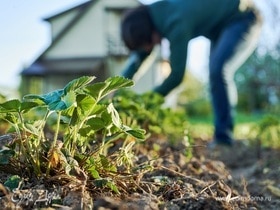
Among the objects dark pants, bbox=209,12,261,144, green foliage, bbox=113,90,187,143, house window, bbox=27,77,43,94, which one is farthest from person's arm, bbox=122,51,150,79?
house window, bbox=27,77,43,94

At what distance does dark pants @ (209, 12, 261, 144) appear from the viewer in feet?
10.9

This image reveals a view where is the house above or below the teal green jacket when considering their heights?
below

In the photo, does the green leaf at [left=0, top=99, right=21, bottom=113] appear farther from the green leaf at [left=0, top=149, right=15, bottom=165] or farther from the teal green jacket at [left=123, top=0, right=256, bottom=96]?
the teal green jacket at [left=123, top=0, right=256, bottom=96]

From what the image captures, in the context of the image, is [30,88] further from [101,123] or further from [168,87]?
[101,123]

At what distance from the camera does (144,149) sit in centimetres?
195

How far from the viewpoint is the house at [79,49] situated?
15547 mm

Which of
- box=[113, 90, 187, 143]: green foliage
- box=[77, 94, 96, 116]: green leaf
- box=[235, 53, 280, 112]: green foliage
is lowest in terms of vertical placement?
box=[235, 53, 280, 112]: green foliage

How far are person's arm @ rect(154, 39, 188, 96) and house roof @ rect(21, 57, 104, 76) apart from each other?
41.3 feet

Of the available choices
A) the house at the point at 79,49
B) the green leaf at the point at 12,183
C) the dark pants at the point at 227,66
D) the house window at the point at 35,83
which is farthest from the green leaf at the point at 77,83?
the house window at the point at 35,83

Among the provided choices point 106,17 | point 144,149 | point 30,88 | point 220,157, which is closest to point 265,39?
point 106,17

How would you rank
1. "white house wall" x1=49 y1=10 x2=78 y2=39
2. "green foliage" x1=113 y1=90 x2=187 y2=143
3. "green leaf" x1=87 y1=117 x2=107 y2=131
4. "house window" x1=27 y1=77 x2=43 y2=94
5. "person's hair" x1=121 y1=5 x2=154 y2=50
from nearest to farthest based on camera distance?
1. "green leaf" x1=87 y1=117 x2=107 y2=131
2. "green foliage" x1=113 y1=90 x2=187 y2=143
3. "person's hair" x1=121 y1=5 x2=154 y2=50
4. "white house wall" x1=49 y1=10 x2=78 y2=39
5. "house window" x1=27 y1=77 x2=43 y2=94

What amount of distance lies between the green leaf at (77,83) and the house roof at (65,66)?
48.2ft

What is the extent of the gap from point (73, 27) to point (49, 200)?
16011 millimetres

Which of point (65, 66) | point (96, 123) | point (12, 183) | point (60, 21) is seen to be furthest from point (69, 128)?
point (60, 21)
